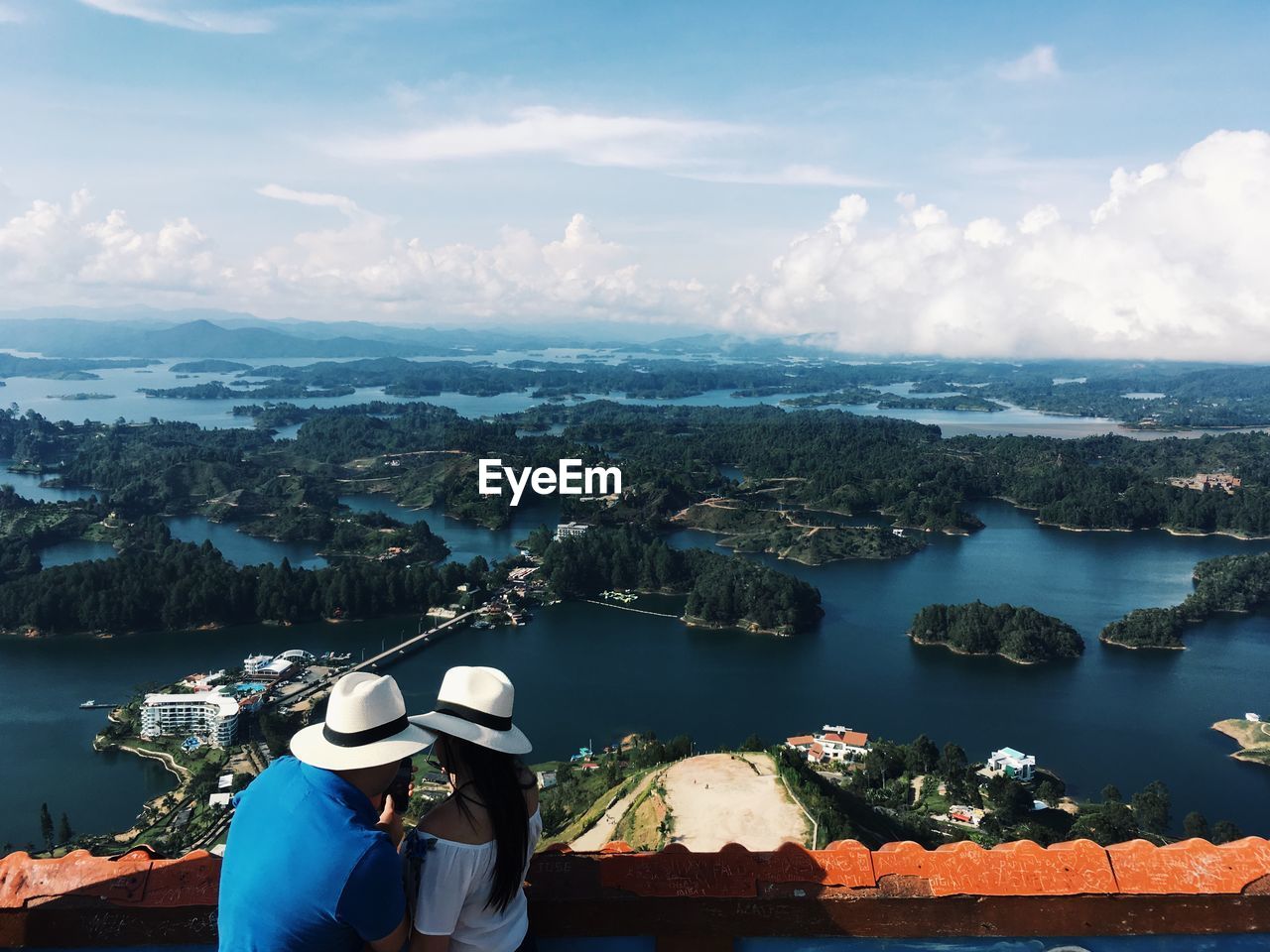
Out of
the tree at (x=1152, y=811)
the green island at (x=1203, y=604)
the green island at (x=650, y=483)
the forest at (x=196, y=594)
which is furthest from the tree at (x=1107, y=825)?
the forest at (x=196, y=594)

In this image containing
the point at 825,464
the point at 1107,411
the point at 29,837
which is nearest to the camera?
the point at 29,837

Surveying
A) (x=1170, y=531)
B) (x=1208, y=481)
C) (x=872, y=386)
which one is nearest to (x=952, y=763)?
(x=1170, y=531)

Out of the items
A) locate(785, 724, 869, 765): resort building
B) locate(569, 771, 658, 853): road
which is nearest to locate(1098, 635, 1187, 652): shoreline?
locate(785, 724, 869, 765): resort building

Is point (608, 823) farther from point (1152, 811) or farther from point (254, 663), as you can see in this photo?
point (254, 663)

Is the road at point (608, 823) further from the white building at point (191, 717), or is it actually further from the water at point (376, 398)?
the water at point (376, 398)

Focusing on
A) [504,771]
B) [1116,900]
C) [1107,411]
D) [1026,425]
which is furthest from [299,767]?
[1107,411]

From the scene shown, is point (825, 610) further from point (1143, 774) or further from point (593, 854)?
point (593, 854)
